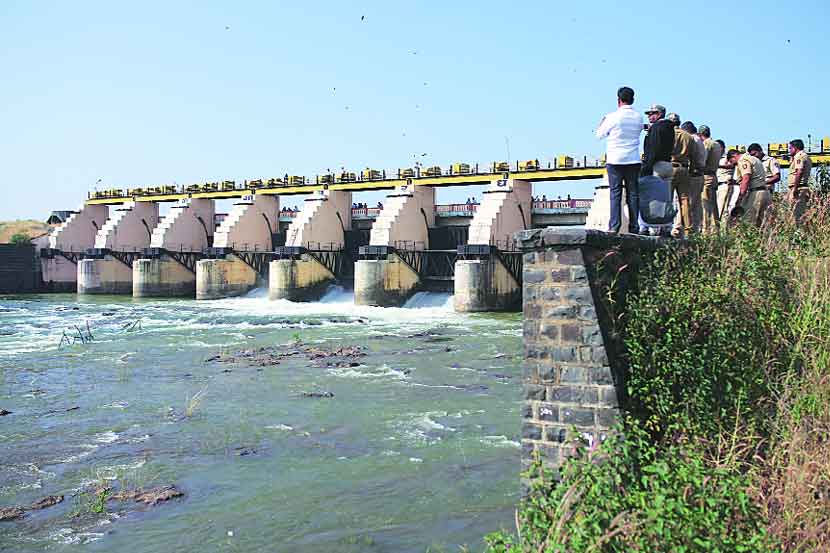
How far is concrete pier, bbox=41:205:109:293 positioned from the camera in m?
53.3

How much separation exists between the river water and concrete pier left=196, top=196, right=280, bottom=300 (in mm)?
17027

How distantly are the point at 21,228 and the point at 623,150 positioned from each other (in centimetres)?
7306

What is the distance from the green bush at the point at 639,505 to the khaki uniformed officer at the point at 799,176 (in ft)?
23.3

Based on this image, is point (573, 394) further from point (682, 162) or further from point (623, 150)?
point (682, 162)

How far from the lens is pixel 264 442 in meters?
13.0

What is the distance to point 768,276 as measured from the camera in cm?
780

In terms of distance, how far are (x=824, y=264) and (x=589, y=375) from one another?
3.08 metres

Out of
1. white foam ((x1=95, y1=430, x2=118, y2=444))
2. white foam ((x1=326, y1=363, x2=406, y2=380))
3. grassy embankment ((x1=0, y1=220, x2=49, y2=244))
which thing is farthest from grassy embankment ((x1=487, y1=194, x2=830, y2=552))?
grassy embankment ((x1=0, y1=220, x2=49, y2=244))

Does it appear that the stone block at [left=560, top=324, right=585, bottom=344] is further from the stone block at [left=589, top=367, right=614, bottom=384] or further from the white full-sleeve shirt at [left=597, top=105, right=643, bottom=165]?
the white full-sleeve shirt at [left=597, top=105, right=643, bottom=165]

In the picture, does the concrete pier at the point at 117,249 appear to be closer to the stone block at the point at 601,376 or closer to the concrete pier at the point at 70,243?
the concrete pier at the point at 70,243

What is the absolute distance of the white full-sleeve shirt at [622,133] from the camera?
846 cm

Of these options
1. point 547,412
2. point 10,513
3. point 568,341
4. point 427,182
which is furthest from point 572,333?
point 427,182

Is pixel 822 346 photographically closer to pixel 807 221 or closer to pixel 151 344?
pixel 807 221

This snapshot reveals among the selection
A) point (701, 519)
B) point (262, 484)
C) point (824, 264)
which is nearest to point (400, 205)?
point (262, 484)
